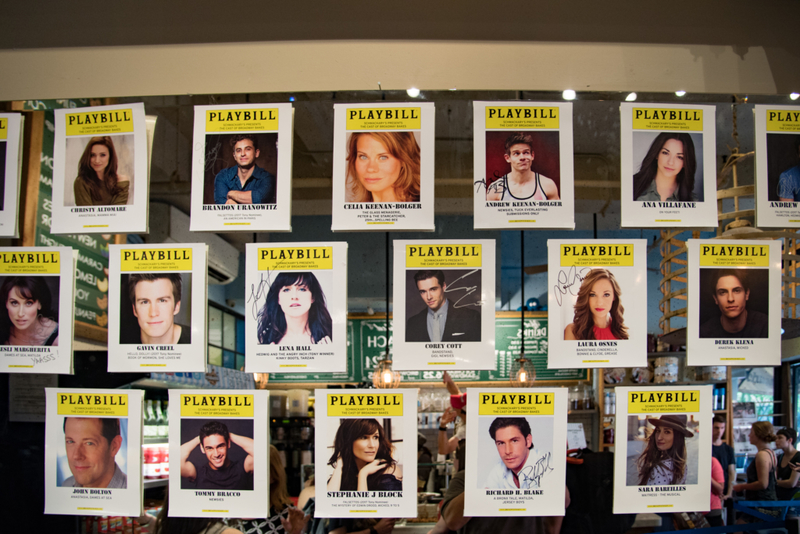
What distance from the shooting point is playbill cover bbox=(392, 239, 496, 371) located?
61.5 inches

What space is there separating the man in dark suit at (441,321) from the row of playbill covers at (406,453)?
6.3 inches

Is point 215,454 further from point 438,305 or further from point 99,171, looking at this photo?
point 99,171

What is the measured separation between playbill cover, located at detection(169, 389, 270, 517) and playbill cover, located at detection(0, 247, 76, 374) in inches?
14.4

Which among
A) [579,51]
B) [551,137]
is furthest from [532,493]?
[579,51]

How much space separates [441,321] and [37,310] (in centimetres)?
113

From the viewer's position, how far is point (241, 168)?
5.35 feet

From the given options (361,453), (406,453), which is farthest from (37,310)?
(406,453)

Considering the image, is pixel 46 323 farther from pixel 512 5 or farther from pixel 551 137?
pixel 512 5

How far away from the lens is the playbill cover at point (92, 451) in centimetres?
162

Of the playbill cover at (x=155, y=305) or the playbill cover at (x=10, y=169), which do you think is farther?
the playbill cover at (x=10, y=169)

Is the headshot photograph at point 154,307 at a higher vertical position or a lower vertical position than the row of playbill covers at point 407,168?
lower

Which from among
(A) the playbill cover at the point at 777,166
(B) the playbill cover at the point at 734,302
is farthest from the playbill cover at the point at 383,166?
(A) the playbill cover at the point at 777,166

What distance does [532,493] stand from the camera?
5.14ft

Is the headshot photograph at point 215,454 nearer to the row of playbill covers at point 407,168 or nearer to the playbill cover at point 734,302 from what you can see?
the row of playbill covers at point 407,168
